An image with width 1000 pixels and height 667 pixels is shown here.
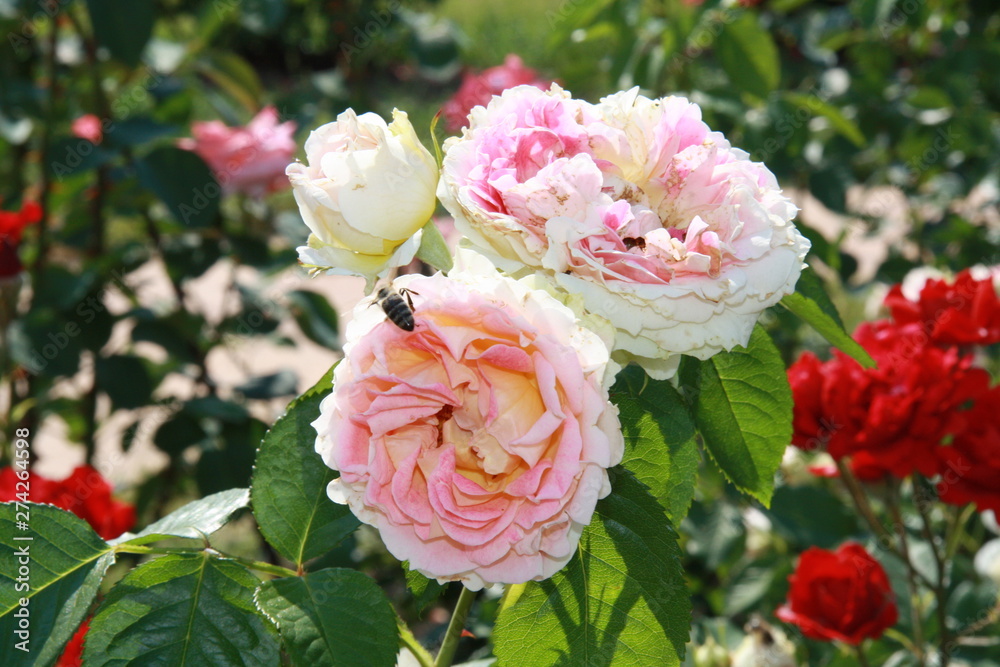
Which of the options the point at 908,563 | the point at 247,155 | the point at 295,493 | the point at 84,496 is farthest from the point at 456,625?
the point at 247,155

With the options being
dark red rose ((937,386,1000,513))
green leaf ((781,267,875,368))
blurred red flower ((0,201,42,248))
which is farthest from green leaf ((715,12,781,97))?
blurred red flower ((0,201,42,248))

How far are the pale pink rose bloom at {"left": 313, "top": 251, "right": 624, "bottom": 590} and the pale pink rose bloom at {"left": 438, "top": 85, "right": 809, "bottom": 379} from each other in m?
0.03

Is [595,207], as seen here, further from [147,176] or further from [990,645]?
[147,176]

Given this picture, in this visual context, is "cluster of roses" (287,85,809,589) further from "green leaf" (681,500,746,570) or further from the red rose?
"green leaf" (681,500,746,570)

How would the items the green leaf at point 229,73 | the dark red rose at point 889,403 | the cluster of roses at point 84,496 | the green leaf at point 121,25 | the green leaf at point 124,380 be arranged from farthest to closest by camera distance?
the green leaf at point 229,73 → the green leaf at point 124,380 → the green leaf at point 121,25 → the cluster of roses at point 84,496 → the dark red rose at point 889,403

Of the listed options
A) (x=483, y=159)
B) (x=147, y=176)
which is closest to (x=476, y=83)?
(x=147, y=176)

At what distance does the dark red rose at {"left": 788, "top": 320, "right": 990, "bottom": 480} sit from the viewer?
974 mm

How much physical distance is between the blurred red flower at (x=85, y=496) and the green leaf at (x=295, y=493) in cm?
75

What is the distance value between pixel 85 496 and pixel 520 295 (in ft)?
3.42

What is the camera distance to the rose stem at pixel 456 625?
0.61 metres

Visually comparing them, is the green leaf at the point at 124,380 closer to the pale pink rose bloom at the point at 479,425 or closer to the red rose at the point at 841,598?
the red rose at the point at 841,598

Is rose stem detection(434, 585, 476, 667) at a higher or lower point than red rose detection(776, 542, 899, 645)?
higher

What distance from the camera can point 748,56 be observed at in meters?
1.37

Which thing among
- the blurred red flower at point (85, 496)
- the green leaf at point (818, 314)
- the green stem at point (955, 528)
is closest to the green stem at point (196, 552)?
the green leaf at point (818, 314)
